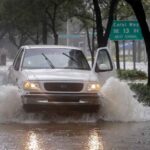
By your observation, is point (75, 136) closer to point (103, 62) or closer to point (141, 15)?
point (103, 62)

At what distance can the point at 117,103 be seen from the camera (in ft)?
44.7

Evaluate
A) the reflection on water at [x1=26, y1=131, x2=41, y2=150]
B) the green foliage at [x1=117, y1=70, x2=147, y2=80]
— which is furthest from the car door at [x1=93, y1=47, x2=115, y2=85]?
the green foliage at [x1=117, y1=70, x2=147, y2=80]

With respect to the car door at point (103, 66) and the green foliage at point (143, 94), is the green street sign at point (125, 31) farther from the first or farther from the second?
the car door at point (103, 66)

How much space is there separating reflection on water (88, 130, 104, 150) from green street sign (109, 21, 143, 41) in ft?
64.7

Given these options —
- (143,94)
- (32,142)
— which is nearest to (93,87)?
(32,142)

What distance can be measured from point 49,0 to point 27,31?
12929mm

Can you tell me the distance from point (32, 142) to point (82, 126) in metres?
2.23

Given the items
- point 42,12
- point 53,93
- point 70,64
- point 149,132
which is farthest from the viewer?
point 42,12

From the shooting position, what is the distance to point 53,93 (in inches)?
509

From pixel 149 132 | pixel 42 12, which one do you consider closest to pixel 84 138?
pixel 149 132

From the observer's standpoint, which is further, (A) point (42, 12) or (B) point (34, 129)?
(A) point (42, 12)

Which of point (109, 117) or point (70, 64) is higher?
point (70, 64)

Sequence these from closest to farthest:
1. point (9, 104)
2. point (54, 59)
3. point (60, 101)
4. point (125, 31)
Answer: point (60, 101) < point (9, 104) < point (54, 59) < point (125, 31)

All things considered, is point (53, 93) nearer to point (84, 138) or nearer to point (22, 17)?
point (84, 138)
